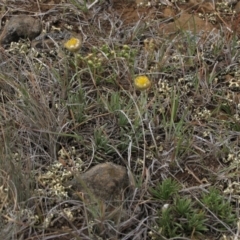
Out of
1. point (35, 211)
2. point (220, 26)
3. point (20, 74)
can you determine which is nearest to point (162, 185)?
point (35, 211)

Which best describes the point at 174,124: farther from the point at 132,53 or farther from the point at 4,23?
the point at 4,23

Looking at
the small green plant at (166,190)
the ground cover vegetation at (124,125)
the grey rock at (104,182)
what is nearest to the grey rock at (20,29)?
the ground cover vegetation at (124,125)

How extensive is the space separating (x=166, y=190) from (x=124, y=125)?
34 centimetres

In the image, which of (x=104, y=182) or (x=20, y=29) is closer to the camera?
(x=104, y=182)

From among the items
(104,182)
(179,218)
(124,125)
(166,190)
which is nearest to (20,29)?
(124,125)

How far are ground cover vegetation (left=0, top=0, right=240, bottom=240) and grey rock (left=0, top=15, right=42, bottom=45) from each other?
0.04 m

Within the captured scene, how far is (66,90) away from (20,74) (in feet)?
0.65

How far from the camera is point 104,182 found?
2006 millimetres

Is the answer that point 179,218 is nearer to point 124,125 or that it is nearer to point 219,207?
point 219,207

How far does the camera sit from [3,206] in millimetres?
1922

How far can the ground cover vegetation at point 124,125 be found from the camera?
1.96m

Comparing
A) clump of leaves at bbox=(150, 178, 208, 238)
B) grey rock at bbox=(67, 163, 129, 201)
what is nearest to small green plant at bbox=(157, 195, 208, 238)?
clump of leaves at bbox=(150, 178, 208, 238)

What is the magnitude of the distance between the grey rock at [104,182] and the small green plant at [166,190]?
104 millimetres

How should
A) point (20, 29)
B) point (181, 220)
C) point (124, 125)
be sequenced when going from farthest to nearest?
point (20, 29)
point (124, 125)
point (181, 220)
